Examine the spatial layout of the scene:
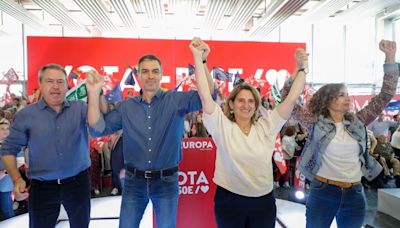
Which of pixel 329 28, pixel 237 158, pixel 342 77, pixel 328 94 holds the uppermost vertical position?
pixel 329 28

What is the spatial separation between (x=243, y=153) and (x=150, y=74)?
2.52 feet

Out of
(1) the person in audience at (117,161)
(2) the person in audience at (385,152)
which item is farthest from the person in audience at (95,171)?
(2) the person in audience at (385,152)

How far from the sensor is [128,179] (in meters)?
1.97

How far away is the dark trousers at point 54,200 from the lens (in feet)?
6.17

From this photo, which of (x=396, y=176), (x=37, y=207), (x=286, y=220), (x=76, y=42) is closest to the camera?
(x=37, y=207)

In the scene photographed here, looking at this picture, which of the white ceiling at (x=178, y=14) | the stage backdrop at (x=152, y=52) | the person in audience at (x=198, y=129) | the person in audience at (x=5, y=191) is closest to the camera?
→ the person in audience at (x=5, y=191)

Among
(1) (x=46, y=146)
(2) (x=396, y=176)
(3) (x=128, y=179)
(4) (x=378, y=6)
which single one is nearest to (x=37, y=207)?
(1) (x=46, y=146)

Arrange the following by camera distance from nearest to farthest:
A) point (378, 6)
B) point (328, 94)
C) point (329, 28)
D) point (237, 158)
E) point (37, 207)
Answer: point (237, 158) < point (37, 207) < point (328, 94) < point (378, 6) < point (329, 28)

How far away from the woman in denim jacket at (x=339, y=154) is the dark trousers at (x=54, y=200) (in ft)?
4.82

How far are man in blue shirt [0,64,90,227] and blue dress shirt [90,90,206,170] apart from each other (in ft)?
0.65

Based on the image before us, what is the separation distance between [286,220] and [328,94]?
214 cm

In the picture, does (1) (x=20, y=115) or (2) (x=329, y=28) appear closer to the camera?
(1) (x=20, y=115)

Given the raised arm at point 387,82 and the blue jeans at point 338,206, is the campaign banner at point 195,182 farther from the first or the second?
the raised arm at point 387,82

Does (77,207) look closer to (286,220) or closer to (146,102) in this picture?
(146,102)
